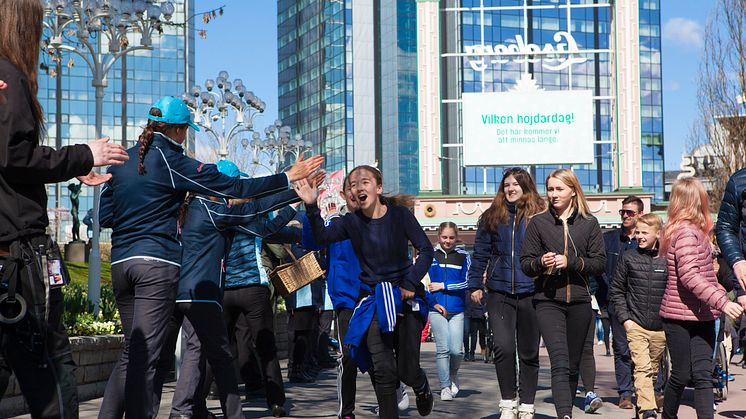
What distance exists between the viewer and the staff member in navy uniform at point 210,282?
7512 mm

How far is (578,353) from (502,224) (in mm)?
1475

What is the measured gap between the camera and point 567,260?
816cm

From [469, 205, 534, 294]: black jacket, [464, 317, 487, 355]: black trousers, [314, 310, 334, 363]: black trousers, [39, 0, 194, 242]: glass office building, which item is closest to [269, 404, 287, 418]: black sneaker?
[469, 205, 534, 294]: black jacket

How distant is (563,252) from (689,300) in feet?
3.35

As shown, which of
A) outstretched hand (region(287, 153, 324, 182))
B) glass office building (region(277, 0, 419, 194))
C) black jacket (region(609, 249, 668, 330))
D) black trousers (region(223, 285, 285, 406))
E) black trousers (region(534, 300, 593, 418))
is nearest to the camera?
outstretched hand (region(287, 153, 324, 182))

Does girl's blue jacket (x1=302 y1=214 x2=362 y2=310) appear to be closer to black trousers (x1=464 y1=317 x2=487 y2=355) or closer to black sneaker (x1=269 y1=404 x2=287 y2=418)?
black sneaker (x1=269 y1=404 x2=287 y2=418)

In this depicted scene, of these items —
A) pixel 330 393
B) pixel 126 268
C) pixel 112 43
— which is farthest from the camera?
pixel 112 43

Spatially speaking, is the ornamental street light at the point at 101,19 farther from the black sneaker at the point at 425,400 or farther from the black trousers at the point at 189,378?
the black sneaker at the point at 425,400

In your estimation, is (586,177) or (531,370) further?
(586,177)

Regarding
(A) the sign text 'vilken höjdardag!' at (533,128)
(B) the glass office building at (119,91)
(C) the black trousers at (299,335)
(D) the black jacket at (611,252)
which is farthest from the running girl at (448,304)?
(B) the glass office building at (119,91)

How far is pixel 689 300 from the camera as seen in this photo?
25.2 feet

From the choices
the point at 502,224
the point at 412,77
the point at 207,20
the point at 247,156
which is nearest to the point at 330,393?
the point at 502,224

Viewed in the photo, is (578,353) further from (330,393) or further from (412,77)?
(412,77)

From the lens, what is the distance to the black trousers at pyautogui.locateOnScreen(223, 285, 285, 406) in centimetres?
955
